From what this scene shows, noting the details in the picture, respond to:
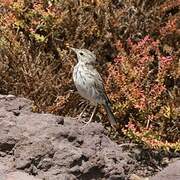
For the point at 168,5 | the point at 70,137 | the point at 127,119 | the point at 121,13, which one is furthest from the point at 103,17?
the point at 70,137

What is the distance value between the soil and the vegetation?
1.02 metres

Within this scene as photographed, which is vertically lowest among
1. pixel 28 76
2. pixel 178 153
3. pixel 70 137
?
pixel 178 153

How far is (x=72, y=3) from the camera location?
8.55 m

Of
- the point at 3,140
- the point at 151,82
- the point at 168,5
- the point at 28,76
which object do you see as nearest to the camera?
A: the point at 3,140

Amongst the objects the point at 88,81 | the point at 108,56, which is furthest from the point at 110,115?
the point at 108,56

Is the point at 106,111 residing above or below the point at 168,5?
below

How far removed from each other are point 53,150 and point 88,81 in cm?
168

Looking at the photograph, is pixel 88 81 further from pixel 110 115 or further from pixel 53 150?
pixel 53 150

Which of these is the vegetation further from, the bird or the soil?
the soil

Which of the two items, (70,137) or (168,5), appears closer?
(70,137)

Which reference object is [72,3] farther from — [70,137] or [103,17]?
[70,137]

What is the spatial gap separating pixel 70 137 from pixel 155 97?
6.05 feet

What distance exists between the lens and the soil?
18.3 ft

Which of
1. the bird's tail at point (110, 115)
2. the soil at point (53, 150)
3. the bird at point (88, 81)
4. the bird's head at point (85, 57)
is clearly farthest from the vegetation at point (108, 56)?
the soil at point (53, 150)
